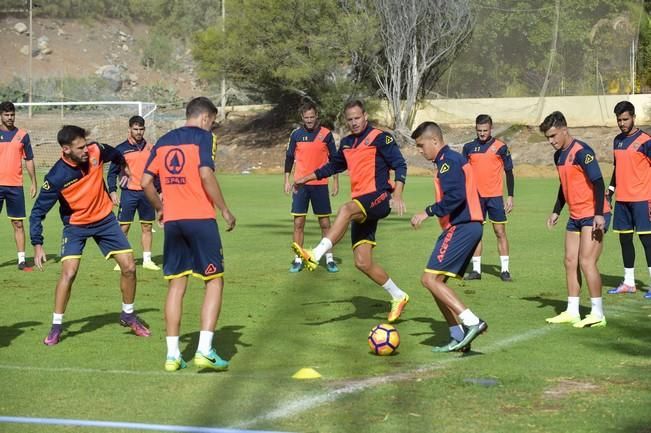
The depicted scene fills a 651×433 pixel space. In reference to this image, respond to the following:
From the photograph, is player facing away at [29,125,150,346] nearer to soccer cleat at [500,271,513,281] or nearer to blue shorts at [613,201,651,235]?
soccer cleat at [500,271,513,281]

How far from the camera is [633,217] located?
13.5m

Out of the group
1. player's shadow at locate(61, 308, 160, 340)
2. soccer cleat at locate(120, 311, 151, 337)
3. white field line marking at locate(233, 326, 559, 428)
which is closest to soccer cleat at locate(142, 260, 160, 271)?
player's shadow at locate(61, 308, 160, 340)

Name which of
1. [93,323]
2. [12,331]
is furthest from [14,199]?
[12,331]

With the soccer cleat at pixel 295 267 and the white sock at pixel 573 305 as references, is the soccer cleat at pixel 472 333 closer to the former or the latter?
the white sock at pixel 573 305

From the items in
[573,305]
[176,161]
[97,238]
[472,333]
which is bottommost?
[573,305]

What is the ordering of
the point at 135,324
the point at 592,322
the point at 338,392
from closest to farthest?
the point at 338,392, the point at 135,324, the point at 592,322

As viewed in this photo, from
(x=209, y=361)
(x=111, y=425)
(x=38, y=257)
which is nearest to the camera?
(x=111, y=425)

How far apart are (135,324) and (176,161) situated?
254cm

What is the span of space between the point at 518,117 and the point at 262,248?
106ft

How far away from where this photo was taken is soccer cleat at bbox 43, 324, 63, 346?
9.98m

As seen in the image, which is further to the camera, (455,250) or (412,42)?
(412,42)

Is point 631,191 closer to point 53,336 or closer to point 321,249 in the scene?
point 321,249

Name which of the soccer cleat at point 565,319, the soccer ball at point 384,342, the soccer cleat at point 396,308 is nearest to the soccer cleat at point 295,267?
the soccer cleat at point 396,308

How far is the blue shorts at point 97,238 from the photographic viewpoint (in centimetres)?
1023
